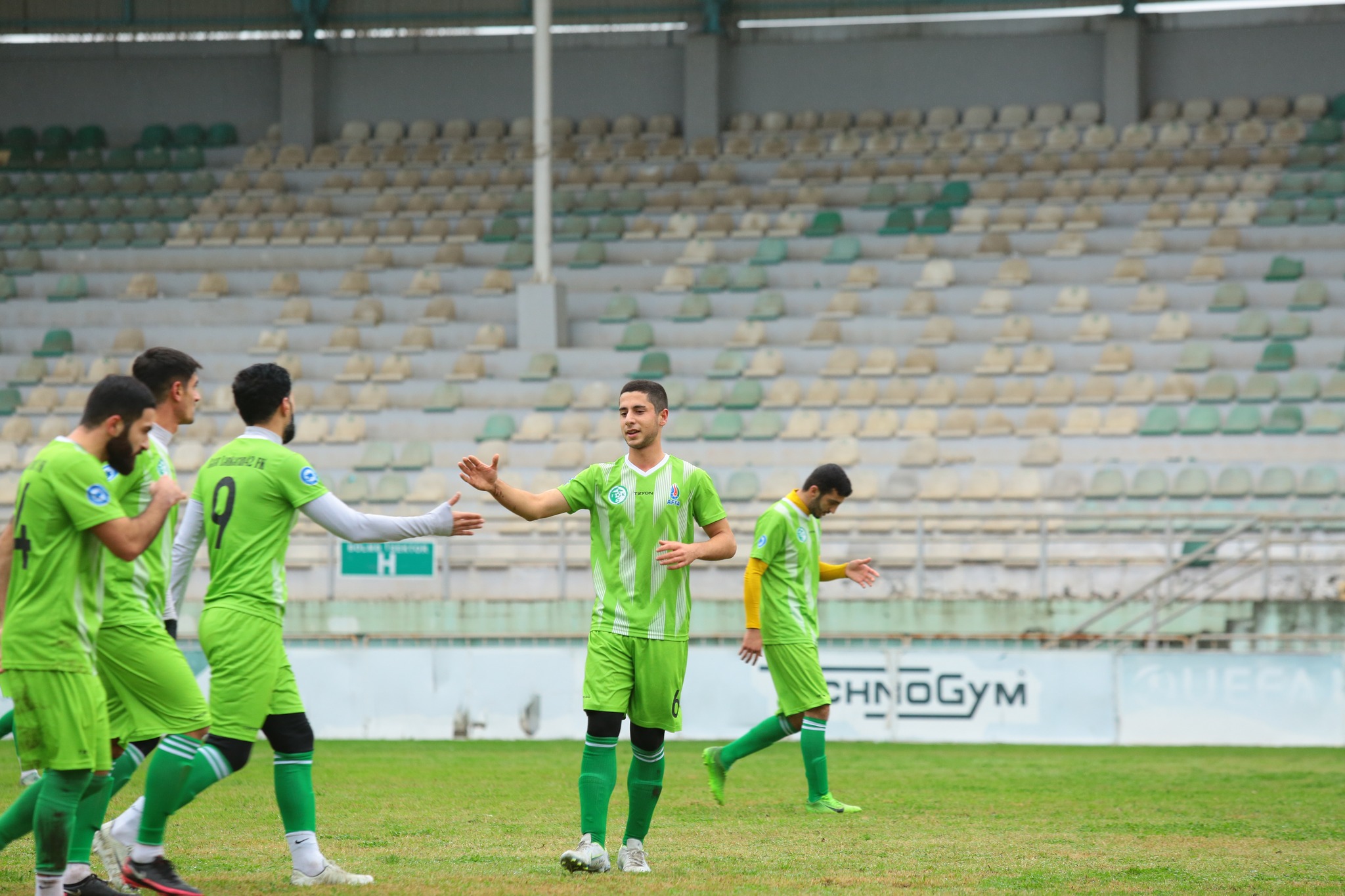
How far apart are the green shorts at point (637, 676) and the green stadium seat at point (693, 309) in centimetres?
1798

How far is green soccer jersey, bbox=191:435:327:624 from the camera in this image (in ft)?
20.7

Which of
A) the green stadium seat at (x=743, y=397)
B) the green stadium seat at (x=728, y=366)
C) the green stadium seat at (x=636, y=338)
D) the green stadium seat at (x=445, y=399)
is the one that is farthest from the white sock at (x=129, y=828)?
the green stadium seat at (x=636, y=338)

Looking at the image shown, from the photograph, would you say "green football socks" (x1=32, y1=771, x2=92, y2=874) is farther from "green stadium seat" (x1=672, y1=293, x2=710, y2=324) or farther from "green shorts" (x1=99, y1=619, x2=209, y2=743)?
"green stadium seat" (x1=672, y1=293, x2=710, y2=324)

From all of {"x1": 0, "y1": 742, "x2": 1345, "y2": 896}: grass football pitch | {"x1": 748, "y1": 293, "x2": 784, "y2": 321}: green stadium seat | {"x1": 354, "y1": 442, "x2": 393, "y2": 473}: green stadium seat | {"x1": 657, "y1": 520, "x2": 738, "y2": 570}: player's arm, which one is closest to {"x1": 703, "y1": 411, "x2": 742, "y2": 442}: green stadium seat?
{"x1": 748, "y1": 293, "x2": 784, "y2": 321}: green stadium seat

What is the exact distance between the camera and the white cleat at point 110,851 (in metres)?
6.56

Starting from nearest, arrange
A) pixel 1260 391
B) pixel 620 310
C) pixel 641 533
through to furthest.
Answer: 1. pixel 641 533
2. pixel 1260 391
3. pixel 620 310

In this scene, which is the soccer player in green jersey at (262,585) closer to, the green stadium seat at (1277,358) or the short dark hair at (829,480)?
the short dark hair at (829,480)

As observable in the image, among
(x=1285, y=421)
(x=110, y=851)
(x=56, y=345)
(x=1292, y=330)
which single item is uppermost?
(x=56, y=345)

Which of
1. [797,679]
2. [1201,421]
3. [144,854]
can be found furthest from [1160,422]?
[144,854]

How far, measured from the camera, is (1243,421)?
21.0 metres

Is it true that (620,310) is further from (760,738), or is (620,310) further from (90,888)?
(90,888)

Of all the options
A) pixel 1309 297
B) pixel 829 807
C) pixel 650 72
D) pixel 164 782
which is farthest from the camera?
pixel 650 72

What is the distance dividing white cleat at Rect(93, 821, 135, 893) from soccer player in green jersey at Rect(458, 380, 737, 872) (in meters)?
1.83

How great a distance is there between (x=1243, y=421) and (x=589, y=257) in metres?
11.0
